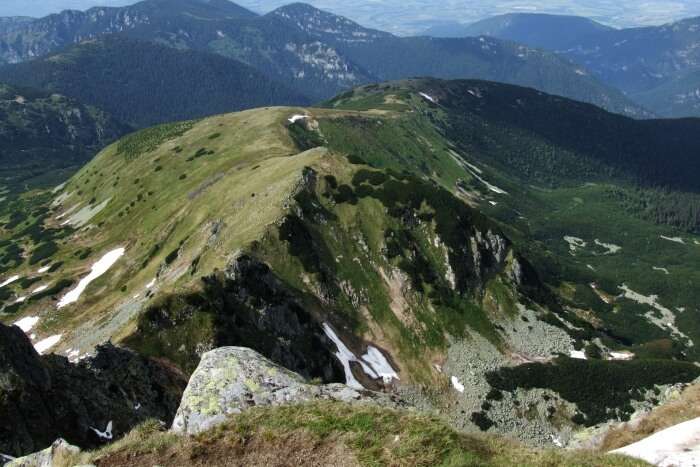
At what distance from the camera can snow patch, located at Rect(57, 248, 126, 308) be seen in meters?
115

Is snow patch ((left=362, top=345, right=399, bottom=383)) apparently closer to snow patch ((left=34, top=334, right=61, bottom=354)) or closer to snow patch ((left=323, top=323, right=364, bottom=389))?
snow patch ((left=323, top=323, right=364, bottom=389))

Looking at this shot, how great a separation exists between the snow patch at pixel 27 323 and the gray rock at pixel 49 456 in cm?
9806

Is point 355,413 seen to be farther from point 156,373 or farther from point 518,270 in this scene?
point 518,270

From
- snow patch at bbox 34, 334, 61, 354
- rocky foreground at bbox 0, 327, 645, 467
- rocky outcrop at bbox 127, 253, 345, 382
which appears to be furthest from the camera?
snow patch at bbox 34, 334, 61, 354

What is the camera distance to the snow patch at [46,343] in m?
94.0

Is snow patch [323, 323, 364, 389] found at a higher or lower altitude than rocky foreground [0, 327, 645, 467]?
lower

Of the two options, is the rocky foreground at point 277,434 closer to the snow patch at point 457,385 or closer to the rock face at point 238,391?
the rock face at point 238,391

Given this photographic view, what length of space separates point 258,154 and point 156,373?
121 metres

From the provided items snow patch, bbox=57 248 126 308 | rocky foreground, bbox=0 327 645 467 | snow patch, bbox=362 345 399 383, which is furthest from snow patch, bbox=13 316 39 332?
rocky foreground, bbox=0 327 645 467

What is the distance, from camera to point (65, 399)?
35.9 m

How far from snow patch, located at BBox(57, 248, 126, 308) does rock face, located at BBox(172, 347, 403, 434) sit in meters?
103

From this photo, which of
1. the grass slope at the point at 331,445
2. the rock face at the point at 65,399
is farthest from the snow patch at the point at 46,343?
the grass slope at the point at 331,445

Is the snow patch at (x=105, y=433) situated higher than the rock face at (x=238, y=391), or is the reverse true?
the rock face at (x=238, y=391)

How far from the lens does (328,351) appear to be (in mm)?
83375
